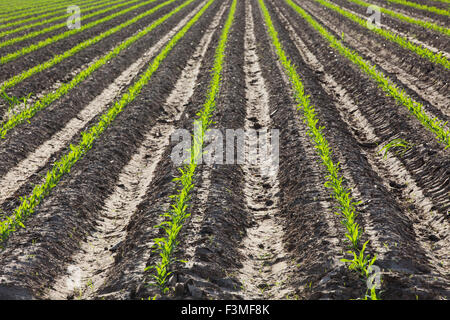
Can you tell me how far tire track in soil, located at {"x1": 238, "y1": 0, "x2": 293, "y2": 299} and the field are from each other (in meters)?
0.03

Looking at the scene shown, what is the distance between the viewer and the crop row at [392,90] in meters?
7.74

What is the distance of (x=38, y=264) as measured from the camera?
480 centimetres

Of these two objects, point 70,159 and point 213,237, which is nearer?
point 213,237

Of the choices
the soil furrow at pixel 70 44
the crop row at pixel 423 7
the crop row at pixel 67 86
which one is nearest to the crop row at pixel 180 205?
the crop row at pixel 67 86

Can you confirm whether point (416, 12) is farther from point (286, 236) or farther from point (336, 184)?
point (286, 236)

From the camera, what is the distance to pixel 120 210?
21.3 ft

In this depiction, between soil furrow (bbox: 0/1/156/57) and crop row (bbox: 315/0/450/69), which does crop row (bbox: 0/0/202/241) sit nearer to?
soil furrow (bbox: 0/1/156/57)

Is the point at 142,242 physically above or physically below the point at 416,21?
below

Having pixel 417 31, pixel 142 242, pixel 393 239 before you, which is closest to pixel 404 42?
pixel 417 31

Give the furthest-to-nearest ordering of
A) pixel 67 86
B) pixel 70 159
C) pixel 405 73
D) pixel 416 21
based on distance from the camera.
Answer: pixel 416 21
pixel 405 73
pixel 67 86
pixel 70 159

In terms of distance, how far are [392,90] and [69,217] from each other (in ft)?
24.6

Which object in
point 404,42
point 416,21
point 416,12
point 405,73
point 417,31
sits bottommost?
point 405,73

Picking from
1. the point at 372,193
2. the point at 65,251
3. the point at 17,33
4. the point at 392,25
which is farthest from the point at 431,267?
the point at 17,33

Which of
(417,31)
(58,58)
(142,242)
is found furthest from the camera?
(417,31)
